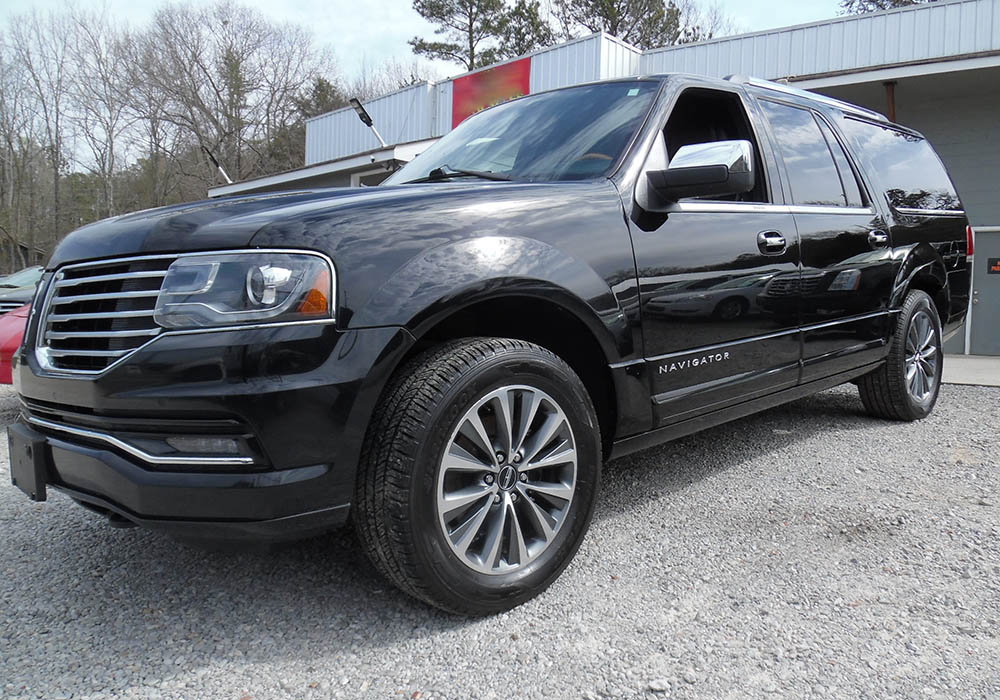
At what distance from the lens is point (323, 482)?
1922mm

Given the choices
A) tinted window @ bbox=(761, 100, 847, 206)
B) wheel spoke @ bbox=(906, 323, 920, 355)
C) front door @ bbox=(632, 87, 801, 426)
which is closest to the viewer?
front door @ bbox=(632, 87, 801, 426)

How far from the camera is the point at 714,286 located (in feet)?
9.49

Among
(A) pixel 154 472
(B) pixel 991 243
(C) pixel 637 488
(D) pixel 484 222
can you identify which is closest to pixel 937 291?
(C) pixel 637 488

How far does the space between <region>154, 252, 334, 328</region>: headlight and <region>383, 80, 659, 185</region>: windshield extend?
3.93 feet

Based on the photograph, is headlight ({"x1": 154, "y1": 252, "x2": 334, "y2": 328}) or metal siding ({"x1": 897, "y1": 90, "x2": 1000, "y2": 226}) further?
metal siding ({"x1": 897, "y1": 90, "x2": 1000, "y2": 226})

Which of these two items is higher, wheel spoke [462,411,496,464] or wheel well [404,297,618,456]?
wheel well [404,297,618,456]

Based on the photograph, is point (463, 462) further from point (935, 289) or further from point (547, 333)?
Answer: point (935, 289)

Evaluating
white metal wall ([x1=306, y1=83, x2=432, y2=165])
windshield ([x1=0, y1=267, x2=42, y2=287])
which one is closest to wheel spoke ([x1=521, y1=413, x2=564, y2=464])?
windshield ([x1=0, y1=267, x2=42, y2=287])

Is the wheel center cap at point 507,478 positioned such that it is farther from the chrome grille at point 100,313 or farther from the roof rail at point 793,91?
the roof rail at point 793,91

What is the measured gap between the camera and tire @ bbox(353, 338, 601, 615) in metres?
2.01

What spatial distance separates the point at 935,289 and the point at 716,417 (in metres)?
2.77

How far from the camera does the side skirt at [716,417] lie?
2.75 m

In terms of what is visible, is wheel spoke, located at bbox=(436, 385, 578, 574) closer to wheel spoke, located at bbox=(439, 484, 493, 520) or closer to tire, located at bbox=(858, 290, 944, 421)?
wheel spoke, located at bbox=(439, 484, 493, 520)

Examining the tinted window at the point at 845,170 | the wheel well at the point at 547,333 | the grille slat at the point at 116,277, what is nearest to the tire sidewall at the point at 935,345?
the tinted window at the point at 845,170
